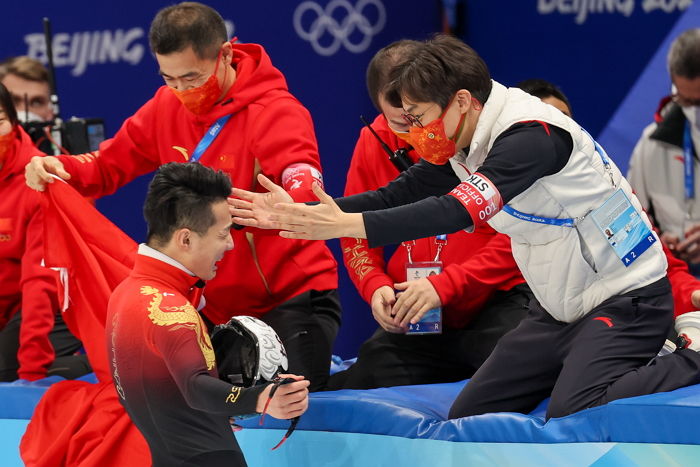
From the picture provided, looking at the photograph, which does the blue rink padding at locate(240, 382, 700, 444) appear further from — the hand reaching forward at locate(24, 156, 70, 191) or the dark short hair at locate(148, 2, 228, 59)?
the dark short hair at locate(148, 2, 228, 59)

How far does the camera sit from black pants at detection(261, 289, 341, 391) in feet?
11.7

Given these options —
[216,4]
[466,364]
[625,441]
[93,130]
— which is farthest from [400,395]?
[216,4]

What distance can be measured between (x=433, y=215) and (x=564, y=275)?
1.76 ft

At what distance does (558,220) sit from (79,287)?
1.55 metres

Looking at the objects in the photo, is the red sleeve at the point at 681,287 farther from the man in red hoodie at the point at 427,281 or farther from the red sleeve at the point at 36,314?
the red sleeve at the point at 36,314

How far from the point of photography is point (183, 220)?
2934 mm

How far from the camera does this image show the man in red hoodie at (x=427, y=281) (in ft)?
12.1

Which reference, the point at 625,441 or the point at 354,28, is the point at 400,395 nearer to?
the point at 625,441

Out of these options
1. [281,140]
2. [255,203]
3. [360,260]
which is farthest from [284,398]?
[360,260]

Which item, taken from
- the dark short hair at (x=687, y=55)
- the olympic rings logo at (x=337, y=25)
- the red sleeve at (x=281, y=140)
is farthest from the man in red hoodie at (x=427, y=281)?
the olympic rings logo at (x=337, y=25)

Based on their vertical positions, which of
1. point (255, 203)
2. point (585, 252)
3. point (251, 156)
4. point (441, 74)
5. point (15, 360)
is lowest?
point (15, 360)

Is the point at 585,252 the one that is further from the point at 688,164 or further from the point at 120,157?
the point at 688,164

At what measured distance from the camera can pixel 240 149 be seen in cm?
368

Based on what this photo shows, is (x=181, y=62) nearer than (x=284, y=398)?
No
